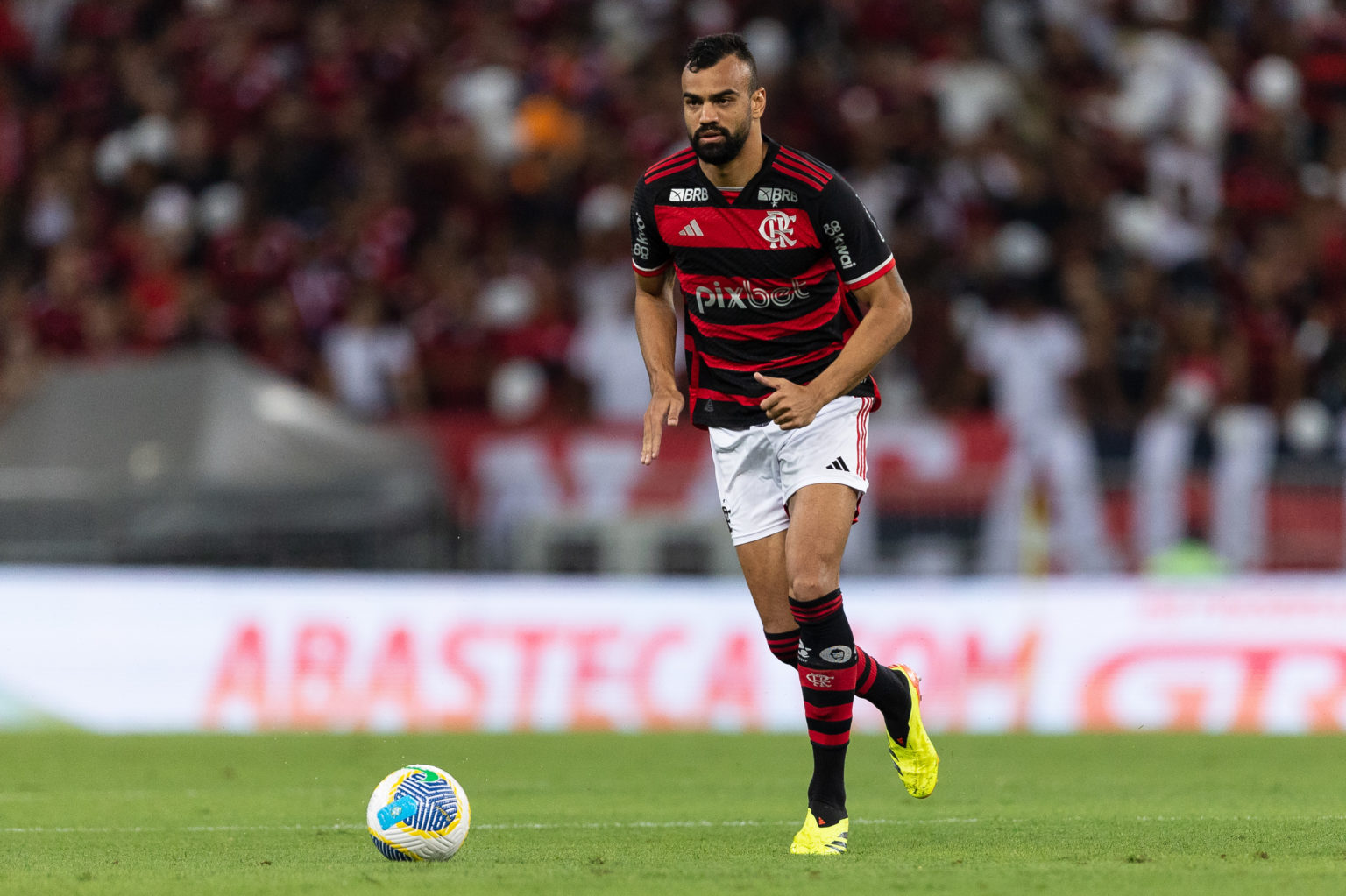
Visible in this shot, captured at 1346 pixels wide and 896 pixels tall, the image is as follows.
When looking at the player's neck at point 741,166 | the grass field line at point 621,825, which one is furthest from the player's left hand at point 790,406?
the grass field line at point 621,825

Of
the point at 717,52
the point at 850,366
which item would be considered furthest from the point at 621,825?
the point at 717,52

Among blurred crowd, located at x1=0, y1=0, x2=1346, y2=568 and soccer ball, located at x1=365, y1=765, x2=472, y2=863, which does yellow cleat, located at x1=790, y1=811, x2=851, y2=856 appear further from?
blurred crowd, located at x1=0, y1=0, x2=1346, y2=568

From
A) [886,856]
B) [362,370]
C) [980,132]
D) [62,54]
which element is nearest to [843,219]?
[886,856]

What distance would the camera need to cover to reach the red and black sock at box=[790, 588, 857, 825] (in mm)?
6414

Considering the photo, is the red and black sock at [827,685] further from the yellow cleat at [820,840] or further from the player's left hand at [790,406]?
the player's left hand at [790,406]

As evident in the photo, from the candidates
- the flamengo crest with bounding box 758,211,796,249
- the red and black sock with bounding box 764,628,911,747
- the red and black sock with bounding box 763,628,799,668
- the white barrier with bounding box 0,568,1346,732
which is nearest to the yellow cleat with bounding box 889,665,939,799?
the red and black sock with bounding box 764,628,911,747

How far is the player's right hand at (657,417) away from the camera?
666 centimetres

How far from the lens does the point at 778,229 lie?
257 inches

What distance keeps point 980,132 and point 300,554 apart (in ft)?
23.0

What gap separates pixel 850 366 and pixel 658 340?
913mm

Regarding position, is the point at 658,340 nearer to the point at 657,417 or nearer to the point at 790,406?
the point at 657,417

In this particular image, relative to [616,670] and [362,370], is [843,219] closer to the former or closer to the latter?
[616,670]

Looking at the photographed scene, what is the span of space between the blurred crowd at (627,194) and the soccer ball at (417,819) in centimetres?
779

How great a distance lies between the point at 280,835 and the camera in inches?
282
